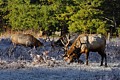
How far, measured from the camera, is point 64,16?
36219 millimetres

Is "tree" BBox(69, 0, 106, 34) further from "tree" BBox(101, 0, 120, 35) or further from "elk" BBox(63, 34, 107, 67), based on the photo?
"elk" BBox(63, 34, 107, 67)

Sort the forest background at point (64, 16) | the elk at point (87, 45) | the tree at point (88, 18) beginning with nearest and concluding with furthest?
the elk at point (87, 45) < the tree at point (88, 18) < the forest background at point (64, 16)

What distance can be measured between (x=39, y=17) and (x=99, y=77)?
85.0ft

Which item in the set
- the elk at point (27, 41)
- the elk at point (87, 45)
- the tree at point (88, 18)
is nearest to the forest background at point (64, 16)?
the tree at point (88, 18)

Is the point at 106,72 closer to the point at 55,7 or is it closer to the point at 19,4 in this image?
the point at 55,7

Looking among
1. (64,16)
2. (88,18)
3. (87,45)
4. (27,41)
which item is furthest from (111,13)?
(87,45)

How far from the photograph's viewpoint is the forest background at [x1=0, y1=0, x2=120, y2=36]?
114 ft

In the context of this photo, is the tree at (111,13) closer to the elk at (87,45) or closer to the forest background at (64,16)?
the forest background at (64,16)

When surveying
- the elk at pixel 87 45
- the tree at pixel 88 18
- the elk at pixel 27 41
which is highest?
the elk at pixel 87 45

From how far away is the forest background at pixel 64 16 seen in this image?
3488 centimetres

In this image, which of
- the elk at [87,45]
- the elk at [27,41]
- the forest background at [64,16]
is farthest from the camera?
the forest background at [64,16]

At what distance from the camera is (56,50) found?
19.6m

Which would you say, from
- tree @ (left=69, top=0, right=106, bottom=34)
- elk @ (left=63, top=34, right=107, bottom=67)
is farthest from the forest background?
elk @ (left=63, top=34, right=107, bottom=67)

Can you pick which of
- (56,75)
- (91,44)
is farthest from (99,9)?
(56,75)
